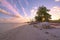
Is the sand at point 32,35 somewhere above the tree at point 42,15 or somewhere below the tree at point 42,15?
below

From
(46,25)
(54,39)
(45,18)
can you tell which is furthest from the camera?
(45,18)

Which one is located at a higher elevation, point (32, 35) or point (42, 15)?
point (42, 15)

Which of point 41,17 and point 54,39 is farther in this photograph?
point 41,17

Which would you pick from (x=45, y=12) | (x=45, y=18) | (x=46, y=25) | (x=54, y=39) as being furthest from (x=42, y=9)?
(x=54, y=39)

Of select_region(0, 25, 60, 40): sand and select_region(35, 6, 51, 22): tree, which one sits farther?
select_region(35, 6, 51, 22): tree

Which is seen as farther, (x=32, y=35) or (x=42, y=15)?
(x=42, y=15)

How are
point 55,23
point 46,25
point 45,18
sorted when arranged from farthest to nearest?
point 45,18, point 55,23, point 46,25

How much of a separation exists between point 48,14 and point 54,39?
11.0m

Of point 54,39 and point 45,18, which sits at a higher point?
point 45,18

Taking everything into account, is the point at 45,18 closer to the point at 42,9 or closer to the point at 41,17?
the point at 41,17

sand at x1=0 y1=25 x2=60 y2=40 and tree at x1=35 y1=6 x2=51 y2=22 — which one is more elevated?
tree at x1=35 y1=6 x2=51 y2=22

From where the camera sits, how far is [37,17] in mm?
15773

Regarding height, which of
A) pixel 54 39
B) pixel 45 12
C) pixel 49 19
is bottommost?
pixel 54 39

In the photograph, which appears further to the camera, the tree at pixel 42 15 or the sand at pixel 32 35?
the tree at pixel 42 15
